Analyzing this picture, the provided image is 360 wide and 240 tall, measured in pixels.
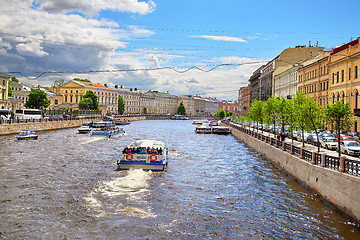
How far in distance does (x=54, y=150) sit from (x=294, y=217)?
26200 millimetres

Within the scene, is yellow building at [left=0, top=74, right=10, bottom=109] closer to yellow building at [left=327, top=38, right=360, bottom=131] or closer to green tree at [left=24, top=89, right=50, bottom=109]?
green tree at [left=24, top=89, right=50, bottom=109]

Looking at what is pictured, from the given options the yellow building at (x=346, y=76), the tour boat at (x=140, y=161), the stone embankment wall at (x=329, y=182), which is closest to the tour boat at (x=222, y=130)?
the yellow building at (x=346, y=76)

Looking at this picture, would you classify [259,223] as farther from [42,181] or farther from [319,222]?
[42,181]

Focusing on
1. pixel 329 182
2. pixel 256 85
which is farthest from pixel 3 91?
pixel 329 182

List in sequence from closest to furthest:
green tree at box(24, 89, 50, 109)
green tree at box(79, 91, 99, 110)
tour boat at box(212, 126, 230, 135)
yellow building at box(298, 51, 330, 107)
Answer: yellow building at box(298, 51, 330, 107) → tour boat at box(212, 126, 230, 135) → green tree at box(24, 89, 50, 109) → green tree at box(79, 91, 99, 110)

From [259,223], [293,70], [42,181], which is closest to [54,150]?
[42,181]

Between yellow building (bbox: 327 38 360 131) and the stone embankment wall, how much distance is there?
52.6 feet

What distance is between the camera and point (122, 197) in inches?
661

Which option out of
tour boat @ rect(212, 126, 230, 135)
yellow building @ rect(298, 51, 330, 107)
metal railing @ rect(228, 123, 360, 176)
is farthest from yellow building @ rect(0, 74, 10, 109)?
metal railing @ rect(228, 123, 360, 176)

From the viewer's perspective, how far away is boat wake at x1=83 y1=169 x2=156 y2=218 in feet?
48.6

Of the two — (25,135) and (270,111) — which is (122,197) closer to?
(25,135)

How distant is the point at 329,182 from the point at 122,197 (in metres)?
9.89

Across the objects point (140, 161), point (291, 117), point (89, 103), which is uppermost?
point (89, 103)

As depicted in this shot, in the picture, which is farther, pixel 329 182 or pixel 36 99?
pixel 36 99
